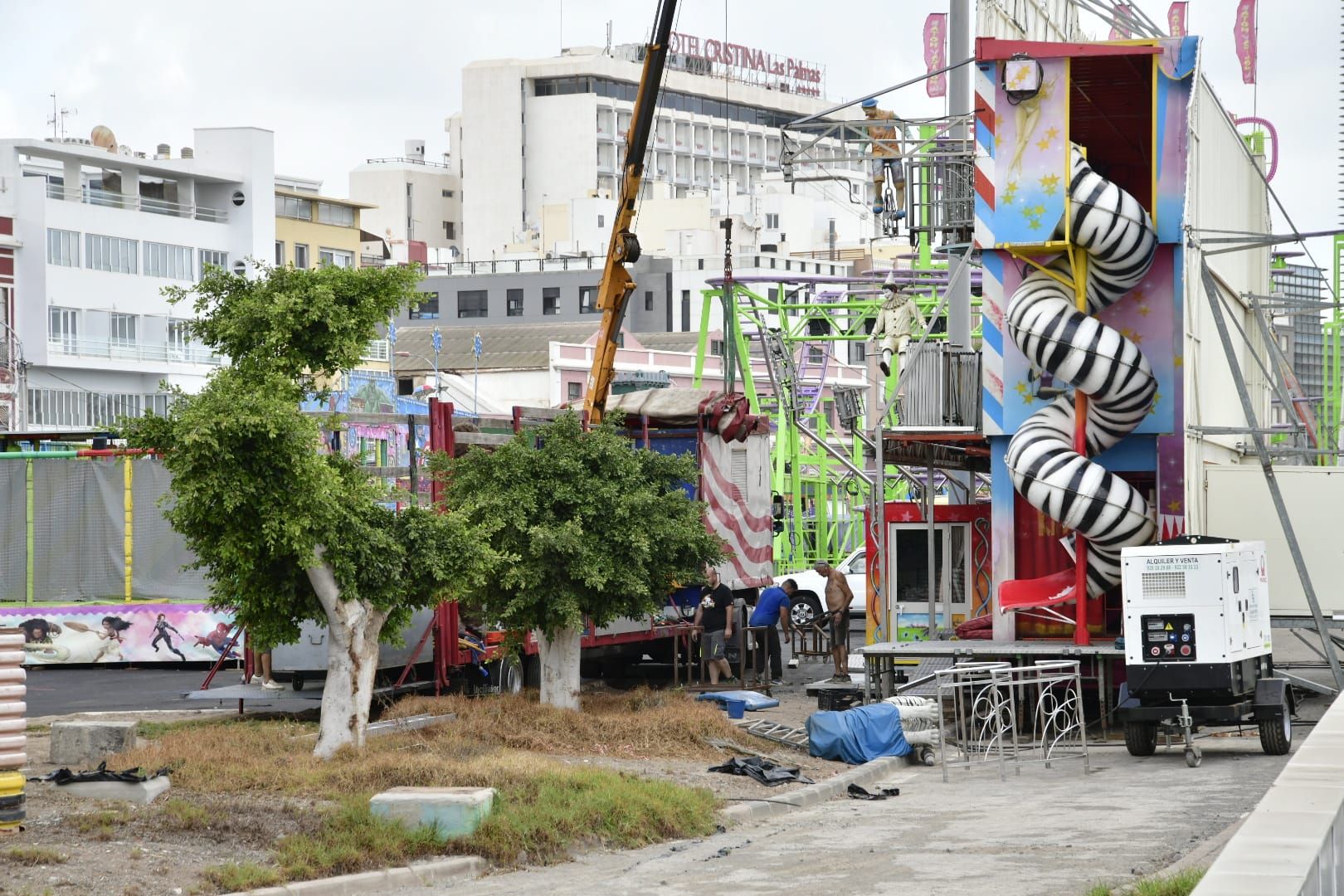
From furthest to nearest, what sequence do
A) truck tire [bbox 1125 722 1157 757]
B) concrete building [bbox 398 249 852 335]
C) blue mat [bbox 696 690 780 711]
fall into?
concrete building [bbox 398 249 852 335]
blue mat [bbox 696 690 780 711]
truck tire [bbox 1125 722 1157 757]

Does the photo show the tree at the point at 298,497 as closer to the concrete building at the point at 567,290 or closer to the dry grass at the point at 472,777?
the dry grass at the point at 472,777

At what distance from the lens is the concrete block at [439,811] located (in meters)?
12.9

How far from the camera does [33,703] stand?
77.7 feet

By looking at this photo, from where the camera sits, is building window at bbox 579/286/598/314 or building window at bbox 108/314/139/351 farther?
building window at bbox 579/286/598/314

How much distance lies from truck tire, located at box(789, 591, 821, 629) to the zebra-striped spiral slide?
13.0 metres

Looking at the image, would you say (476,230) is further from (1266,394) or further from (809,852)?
(809,852)

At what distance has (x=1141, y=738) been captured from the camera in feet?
64.3

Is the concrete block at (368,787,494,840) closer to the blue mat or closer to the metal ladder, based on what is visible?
the metal ladder

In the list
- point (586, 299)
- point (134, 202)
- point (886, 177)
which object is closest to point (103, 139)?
point (134, 202)

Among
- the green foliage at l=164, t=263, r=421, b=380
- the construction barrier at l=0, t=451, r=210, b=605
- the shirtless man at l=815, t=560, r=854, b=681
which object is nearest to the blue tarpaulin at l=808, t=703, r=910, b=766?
the green foliage at l=164, t=263, r=421, b=380

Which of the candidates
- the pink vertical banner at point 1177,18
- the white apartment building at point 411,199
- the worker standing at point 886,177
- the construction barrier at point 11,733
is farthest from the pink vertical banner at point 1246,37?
the white apartment building at point 411,199

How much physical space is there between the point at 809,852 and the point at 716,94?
157178 mm

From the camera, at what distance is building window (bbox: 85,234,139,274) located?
72438 mm

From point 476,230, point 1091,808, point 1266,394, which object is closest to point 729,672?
point 1091,808
